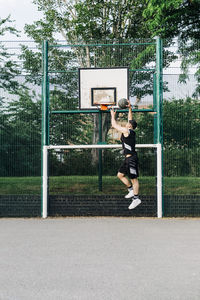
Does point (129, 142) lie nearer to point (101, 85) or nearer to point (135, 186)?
point (135, 186)

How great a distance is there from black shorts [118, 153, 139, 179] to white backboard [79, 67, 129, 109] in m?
1.46

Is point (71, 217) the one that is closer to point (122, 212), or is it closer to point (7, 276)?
point (122, 212)

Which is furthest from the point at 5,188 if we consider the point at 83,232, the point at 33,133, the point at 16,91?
the point at 83,232

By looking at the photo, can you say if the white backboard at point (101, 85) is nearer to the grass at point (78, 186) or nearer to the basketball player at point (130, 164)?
the basketball player at point (130, 164)

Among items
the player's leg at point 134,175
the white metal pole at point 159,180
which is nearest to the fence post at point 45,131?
the player's leg at point 134,175

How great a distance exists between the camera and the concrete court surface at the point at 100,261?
12.8ft

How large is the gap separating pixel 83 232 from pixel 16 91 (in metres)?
3.81

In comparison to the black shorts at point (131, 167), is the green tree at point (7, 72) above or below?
above

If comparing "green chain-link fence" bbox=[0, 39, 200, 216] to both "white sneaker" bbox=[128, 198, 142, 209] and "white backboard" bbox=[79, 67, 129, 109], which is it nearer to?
"white backboard" bbox=[79, 67, 129, 109]

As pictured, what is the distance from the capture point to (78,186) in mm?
9141

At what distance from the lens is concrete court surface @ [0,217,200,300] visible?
12.8 feet

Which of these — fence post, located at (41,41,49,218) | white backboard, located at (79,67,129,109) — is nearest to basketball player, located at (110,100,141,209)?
white backboard, located at (79,67,129,109)

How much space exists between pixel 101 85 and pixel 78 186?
230 cm

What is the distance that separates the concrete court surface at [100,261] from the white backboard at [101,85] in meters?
2.80
